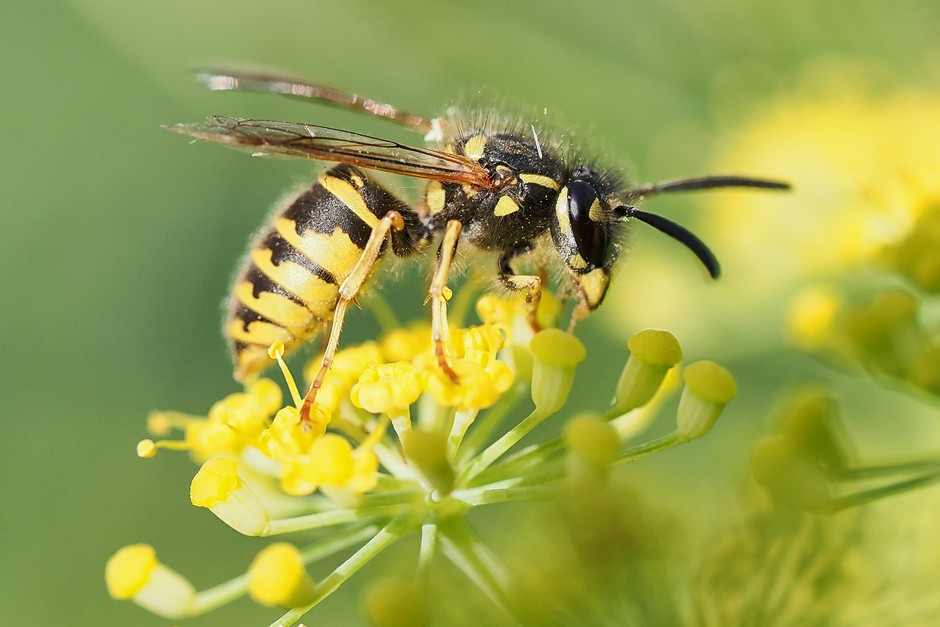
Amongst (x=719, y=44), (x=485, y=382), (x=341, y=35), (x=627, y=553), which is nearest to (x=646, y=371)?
(x=485, y=382)

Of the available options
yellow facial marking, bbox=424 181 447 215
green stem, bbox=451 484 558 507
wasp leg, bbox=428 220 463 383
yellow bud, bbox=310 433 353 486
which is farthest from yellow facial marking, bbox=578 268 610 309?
yellow bud, bbox=310 433 353 486

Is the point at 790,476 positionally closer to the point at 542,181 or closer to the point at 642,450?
the point at 642,450

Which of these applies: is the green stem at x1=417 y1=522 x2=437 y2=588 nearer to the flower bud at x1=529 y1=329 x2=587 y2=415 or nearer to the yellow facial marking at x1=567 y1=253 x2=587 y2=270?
the flower bud at x1=529 y1=329 x2=587 y2=415

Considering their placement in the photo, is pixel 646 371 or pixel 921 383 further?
pixel 646 371

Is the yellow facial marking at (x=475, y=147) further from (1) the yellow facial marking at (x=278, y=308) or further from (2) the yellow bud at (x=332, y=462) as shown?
Result: (2) the yellow bud at (x=332, y=462)

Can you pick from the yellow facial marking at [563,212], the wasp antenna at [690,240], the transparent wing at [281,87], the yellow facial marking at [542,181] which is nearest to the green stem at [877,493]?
the wasp antenna at [690,240]

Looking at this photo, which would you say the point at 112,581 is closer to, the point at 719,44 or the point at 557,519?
the point at 557,519
